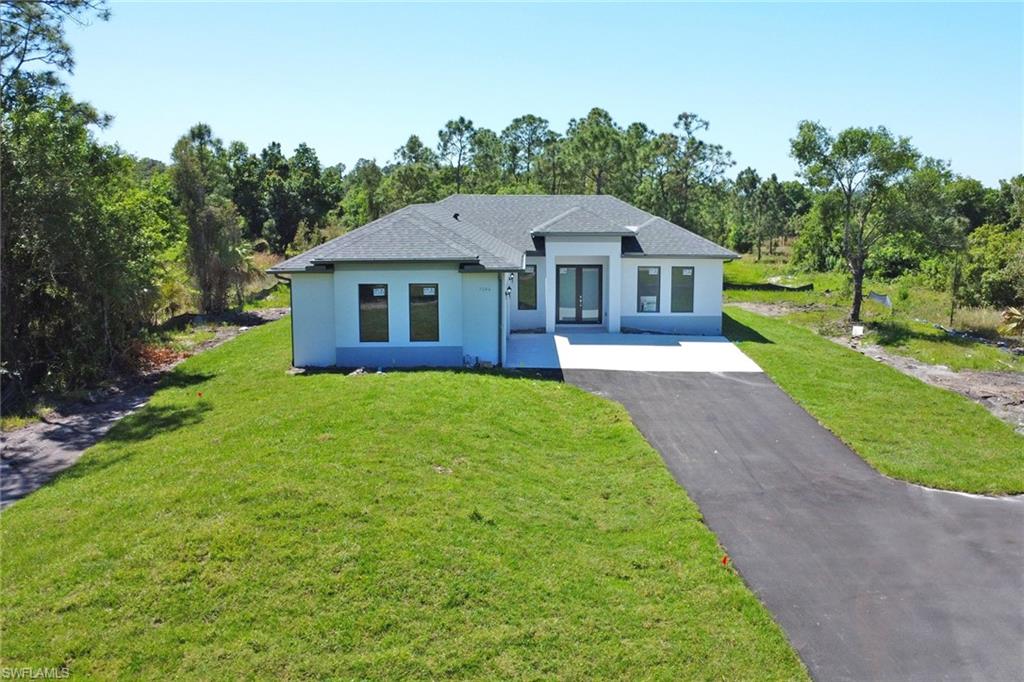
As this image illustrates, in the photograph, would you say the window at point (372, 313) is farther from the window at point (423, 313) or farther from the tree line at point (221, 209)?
the tree line at point (221, 209)

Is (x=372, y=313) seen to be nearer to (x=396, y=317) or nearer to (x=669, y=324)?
(x=396, y=317)

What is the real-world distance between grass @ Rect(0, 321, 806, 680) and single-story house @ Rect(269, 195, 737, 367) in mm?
5997

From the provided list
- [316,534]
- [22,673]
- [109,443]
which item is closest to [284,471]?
[316,534]

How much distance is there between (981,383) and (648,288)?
1018 cm

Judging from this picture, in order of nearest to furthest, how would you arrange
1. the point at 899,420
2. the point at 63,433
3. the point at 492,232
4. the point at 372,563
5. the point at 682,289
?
the point at 372,563, the point at 63,433, the point at 899,420, the point at 682,289, the point at 492,232

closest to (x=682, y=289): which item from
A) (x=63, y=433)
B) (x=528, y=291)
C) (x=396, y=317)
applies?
(x=528, y=291)

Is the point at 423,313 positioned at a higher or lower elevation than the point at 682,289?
lower

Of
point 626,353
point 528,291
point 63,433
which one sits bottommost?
point 63,433

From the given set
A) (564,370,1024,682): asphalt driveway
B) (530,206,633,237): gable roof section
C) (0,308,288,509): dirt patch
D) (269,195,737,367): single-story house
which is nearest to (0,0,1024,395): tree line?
(0,308,288,509): dirt patch

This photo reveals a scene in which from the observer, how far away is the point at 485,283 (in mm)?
19109

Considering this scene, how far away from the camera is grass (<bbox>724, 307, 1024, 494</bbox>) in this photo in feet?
41.1

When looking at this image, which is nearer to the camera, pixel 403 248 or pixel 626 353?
pixel 403 248

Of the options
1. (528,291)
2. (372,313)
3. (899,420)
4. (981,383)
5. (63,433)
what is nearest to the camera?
(63,433)

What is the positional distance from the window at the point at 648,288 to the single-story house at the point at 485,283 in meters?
0.03
